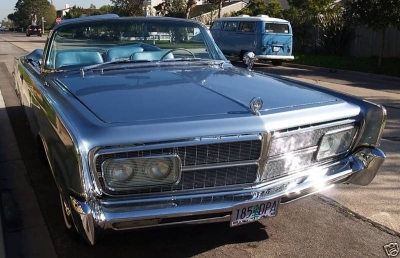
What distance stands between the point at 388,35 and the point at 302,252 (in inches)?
666

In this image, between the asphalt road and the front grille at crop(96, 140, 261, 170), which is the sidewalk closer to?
the asphalt road

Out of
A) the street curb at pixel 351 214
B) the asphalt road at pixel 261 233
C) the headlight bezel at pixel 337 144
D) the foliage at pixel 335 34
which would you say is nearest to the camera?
the headlight bezel at pixel 337 144

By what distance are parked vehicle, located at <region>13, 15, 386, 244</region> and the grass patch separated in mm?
12753

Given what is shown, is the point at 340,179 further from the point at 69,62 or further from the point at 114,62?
the point at 69,62

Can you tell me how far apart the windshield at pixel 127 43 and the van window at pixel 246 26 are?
13.8 meters

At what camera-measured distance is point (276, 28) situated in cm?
1812

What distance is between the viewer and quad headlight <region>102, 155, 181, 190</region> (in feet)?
8.32

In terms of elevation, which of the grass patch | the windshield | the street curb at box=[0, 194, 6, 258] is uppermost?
the windshield

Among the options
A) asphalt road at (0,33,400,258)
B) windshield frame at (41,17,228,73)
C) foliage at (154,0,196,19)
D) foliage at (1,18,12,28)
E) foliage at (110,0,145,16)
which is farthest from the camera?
foliage at (1,18,12,28)

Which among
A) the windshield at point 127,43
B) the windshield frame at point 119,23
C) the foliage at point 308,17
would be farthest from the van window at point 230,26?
the windshield at point 127,43

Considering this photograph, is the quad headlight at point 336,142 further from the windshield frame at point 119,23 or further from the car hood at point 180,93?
the windshield frame at point 119,23

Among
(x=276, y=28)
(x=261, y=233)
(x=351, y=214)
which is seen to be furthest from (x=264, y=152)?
(x=276, y=28)

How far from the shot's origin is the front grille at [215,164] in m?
2.64

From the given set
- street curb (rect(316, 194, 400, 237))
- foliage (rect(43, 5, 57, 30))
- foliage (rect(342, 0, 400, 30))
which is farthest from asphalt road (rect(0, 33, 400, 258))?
foliage (rect(43, 5, 57, 30))
